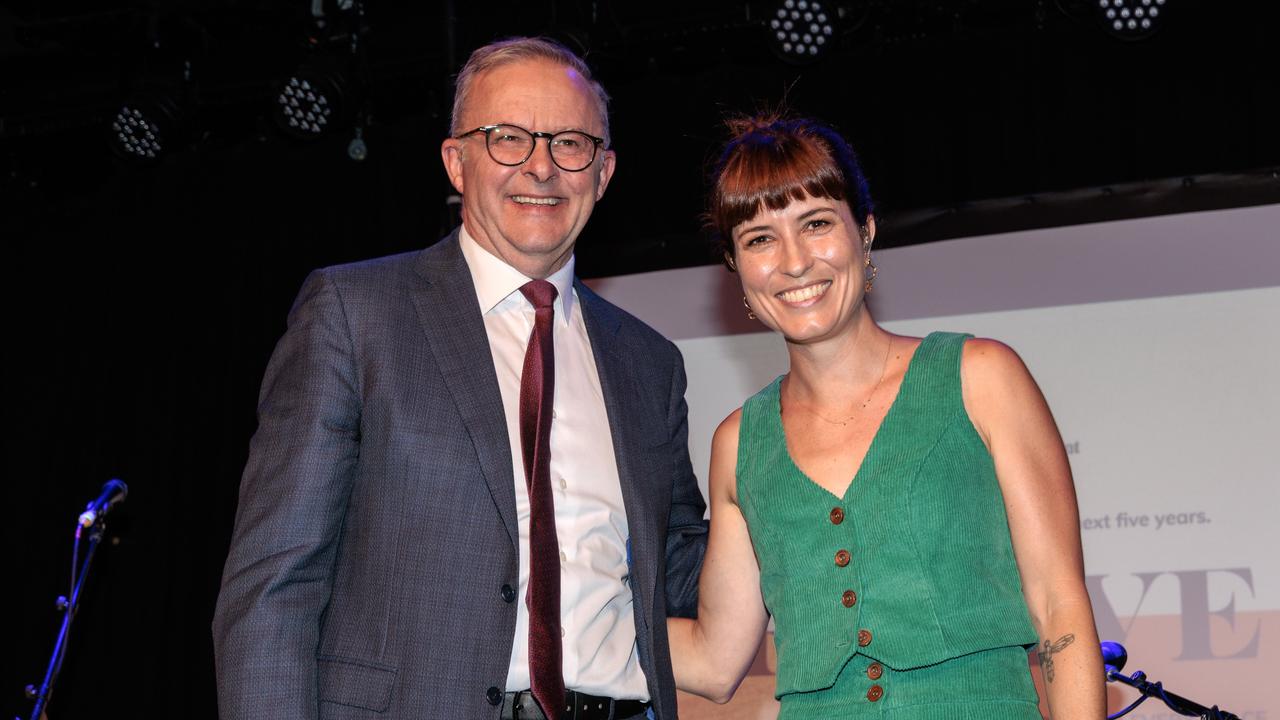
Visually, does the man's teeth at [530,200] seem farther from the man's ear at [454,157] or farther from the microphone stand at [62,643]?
the microphone stand at [62,643]

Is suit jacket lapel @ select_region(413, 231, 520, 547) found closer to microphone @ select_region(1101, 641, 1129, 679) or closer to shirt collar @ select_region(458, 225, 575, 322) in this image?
shirt collar @ select_region(458, 225, 575, 322)

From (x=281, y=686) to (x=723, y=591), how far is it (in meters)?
0.95

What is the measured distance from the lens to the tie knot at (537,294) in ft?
8.22

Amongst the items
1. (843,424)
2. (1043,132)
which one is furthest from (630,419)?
(1043,132)

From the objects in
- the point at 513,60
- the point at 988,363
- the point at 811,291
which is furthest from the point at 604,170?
the point at 988,363

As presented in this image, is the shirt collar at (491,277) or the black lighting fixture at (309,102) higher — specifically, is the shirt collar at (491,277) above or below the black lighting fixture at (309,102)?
below

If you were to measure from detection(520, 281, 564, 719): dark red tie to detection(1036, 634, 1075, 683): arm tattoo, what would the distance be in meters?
0.87

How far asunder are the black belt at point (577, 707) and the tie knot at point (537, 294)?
31.2 inches

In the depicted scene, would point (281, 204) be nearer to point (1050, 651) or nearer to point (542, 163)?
point (542, 163)

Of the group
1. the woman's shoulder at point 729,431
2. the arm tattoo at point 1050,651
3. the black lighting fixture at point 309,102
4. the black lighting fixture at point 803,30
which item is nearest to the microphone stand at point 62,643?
the black lighting fixture at point 309,102

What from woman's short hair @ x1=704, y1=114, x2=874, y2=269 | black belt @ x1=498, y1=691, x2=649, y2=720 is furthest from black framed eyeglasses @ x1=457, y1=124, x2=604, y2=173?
black belt @ x1=498, y1=691, x2=649, y2=720

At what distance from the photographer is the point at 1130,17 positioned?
4.34 meters

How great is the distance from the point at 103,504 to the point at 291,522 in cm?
251

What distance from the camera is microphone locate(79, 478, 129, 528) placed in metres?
4.17
